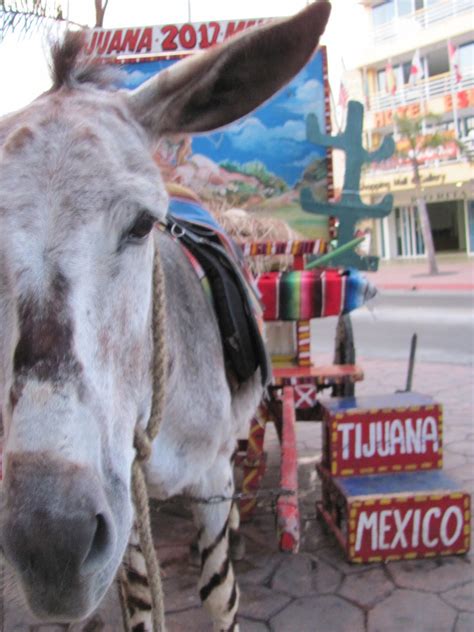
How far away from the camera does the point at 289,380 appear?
3906 mm

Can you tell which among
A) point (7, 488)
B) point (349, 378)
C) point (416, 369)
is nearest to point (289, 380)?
point (349, 378)

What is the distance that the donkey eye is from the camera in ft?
4.84

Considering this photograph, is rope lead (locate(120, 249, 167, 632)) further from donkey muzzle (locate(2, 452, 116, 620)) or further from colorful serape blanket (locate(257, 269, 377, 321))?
colorful serape blanket (locate(257, 269, 377, 321))

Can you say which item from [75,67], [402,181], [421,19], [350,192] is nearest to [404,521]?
[350,192]

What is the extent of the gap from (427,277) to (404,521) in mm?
20221

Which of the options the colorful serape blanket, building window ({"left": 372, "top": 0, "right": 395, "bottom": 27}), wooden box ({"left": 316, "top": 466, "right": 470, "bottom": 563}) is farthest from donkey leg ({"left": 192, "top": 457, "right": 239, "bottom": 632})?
building window ({"left": 372, "top": 0, "right": 395, "bottom": 27})

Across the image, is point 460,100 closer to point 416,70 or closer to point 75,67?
point 416,70

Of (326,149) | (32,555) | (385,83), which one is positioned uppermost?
(385,83)

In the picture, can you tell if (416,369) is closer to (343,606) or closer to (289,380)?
(289,380)

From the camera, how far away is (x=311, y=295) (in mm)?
3527

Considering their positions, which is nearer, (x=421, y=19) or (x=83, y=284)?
(x=83, y=284)

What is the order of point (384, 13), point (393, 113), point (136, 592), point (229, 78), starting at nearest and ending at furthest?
point (229, 78)
point (136, 592)
point (393, 113)
point (384, 13)

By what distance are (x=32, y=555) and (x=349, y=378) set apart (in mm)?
3153

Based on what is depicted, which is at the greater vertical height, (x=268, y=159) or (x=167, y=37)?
(x=167, y=37)
